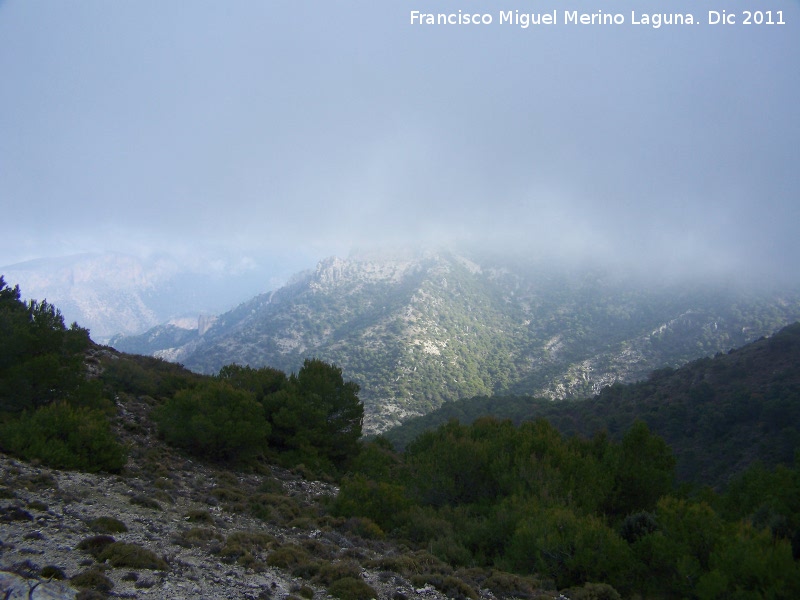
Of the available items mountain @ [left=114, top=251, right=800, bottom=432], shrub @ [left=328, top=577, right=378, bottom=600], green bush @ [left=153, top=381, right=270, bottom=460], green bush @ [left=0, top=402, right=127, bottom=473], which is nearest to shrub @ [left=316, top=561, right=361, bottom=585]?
shrub @ [left=328, top=577, right=378, bottom=600]

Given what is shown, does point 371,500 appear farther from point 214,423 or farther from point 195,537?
point 214,423

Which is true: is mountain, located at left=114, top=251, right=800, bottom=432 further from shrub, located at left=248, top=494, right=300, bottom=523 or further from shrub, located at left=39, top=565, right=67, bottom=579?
shrub, located at left=39, top=565, right=67, bottom=579

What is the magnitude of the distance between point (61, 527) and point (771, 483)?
75.4 ft

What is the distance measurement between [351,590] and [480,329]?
381ft

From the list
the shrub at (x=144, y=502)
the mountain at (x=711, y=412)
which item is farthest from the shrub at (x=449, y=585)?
the mountain at (x=711, y=412)

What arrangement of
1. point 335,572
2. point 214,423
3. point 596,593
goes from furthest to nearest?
1. point 214,423
2. point 596,593
3. point 335,572

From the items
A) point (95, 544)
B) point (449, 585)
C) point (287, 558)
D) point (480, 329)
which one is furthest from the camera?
point (480, 329)

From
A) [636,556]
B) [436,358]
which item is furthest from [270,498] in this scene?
[436,358]

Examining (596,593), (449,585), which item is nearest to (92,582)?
(449,585)

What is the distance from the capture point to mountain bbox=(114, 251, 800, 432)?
299 ft

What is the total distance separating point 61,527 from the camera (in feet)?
31.6

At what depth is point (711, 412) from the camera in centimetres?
4228

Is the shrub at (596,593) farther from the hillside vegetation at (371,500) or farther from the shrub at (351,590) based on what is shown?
the shrub at (351,590)

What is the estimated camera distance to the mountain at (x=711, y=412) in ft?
117
